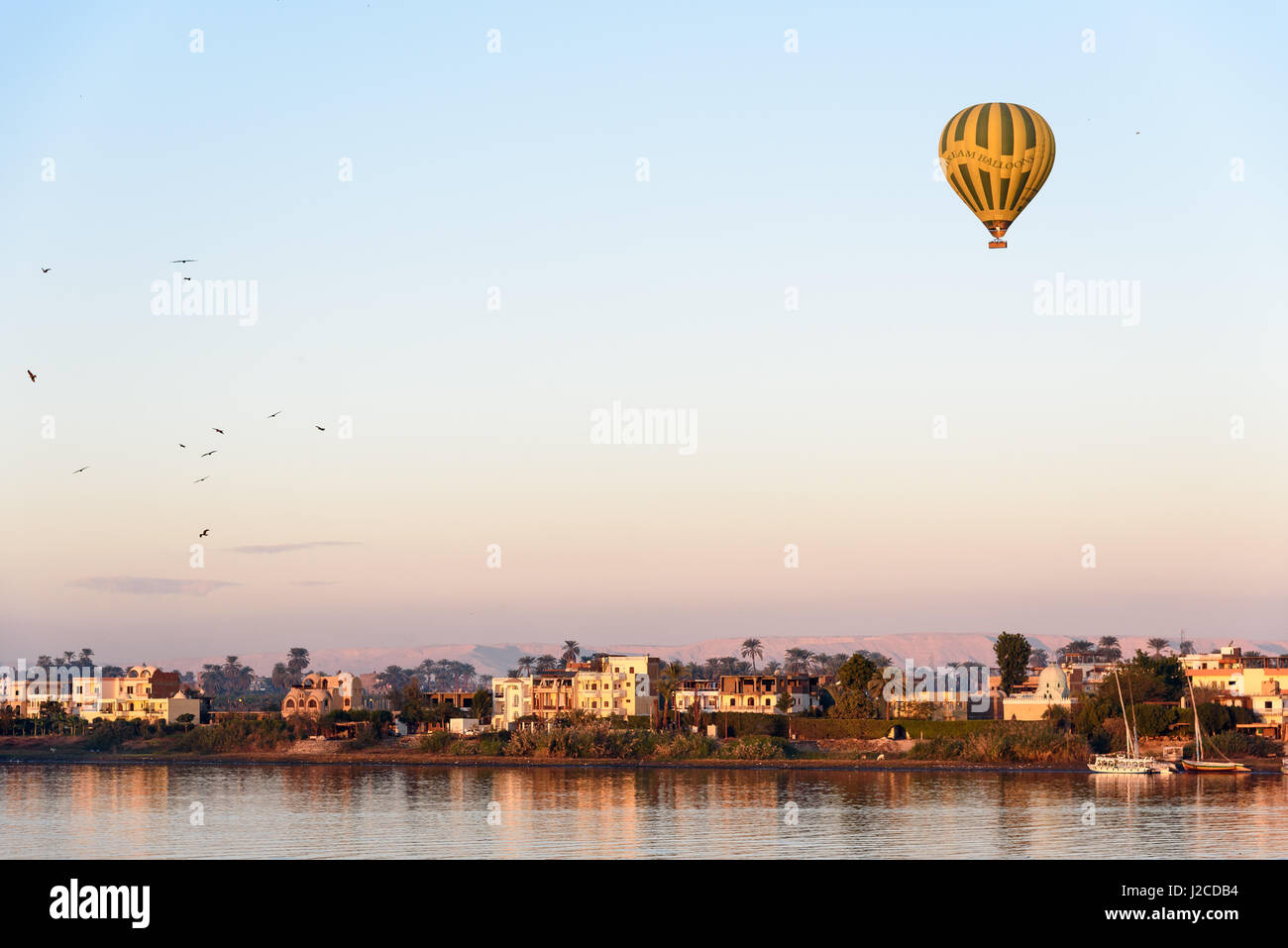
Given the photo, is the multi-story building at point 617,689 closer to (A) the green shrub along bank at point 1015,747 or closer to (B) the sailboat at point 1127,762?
(A) the green shrub along bank at point 1015,747

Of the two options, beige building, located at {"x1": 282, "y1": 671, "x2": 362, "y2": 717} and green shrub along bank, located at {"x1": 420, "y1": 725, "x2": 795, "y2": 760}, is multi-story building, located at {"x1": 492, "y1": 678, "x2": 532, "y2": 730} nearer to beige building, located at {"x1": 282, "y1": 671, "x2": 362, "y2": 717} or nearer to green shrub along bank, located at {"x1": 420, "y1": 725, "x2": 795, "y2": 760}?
green shrub along bank, located at {"x1": 420, "y1": 725, "x2": 795, "y2": 760}

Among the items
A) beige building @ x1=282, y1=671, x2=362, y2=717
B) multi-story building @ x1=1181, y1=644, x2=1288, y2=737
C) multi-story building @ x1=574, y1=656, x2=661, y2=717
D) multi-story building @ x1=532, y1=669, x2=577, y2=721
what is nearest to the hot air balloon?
multi-story building @ x1=1181, y1=644, x2=1288, y2=737

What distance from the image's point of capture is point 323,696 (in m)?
151

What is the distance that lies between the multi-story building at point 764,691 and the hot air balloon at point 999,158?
7887 cm

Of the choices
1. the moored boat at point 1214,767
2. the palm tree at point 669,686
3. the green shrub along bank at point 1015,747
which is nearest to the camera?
the moored boat at point 1214,767

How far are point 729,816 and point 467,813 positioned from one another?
1536cm

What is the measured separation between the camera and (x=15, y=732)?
151000 millimetres

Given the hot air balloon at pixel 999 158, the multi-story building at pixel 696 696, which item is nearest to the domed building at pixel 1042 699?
the multi-story building at pixel 696 696

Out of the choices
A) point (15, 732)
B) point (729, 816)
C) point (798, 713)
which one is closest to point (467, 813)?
point (729, 816)

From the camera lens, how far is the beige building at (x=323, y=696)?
14862 cm

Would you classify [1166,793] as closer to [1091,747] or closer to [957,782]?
[957,782]

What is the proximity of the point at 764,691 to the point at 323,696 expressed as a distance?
47.2 metres

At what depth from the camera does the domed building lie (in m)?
122
